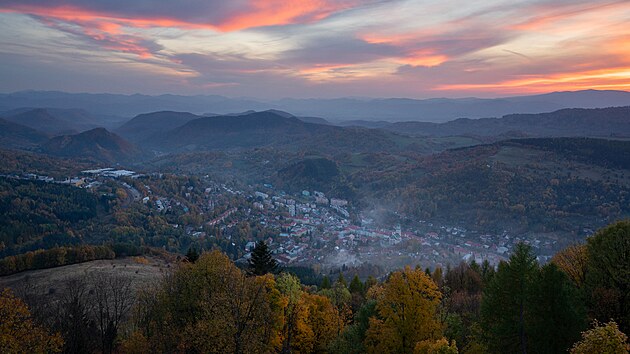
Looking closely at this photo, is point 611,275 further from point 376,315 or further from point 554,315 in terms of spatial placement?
point 376,315

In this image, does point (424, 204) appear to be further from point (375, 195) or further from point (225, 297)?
point (225, 297)

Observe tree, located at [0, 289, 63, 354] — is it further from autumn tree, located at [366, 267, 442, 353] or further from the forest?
autumn tree, located at [366, 267, 442, 353]

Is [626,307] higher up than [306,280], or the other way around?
[626,307]

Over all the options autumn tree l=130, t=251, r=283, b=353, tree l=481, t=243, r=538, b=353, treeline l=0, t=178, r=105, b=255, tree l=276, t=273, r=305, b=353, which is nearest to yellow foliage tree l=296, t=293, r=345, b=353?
tree l=276, t=273, r=305, b=353

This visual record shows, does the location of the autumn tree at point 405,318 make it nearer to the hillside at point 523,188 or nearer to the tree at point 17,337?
the tree at point 17,337

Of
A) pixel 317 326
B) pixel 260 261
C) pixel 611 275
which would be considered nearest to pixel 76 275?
pixel 260 261

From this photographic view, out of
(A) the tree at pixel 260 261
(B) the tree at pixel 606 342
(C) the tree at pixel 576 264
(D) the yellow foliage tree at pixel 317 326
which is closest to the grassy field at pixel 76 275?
(A) the tree at pixel 260 261

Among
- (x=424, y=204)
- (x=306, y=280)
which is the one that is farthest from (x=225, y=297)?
(x=424, y=204)
